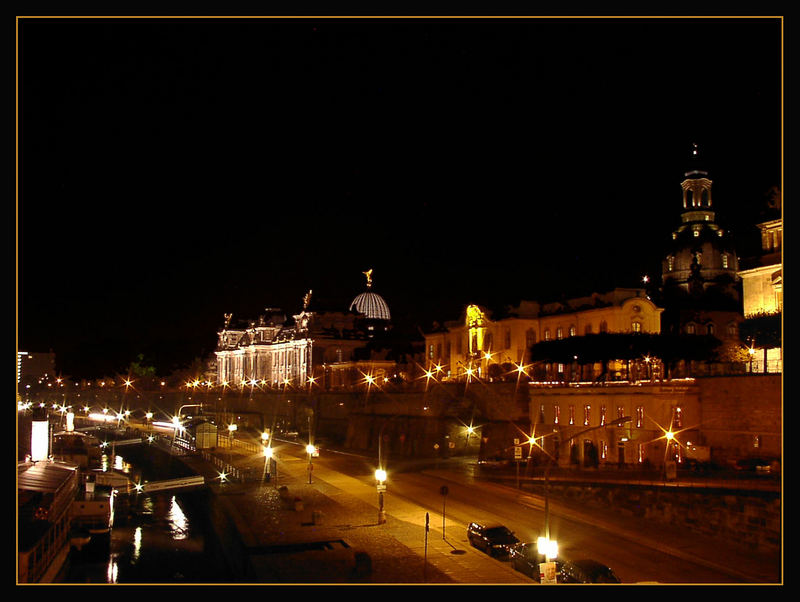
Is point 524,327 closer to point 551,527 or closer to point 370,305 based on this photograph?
point 551,527

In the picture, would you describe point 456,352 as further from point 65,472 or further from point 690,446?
point 65,472

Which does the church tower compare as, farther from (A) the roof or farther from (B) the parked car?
(A) the roof

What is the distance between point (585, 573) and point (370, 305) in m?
122

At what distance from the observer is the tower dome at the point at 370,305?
482 ft

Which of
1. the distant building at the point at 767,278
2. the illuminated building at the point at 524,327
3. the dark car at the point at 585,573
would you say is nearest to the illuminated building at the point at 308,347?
the illuminated building at the point at 524,327

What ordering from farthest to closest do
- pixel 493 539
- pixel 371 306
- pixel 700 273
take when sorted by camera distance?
pixel 371 306 → pixel 700 273 → pixel 493 539

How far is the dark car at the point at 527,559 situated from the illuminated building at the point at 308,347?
74324 millimetres

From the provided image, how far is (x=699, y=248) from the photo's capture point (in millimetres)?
86250

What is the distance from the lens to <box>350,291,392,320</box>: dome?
14688 cm

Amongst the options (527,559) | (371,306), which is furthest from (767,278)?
(371,306)

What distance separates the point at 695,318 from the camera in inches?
2822

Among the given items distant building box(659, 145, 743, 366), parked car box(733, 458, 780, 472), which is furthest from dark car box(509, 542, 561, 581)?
distant building box(659, 145, 743, 366)

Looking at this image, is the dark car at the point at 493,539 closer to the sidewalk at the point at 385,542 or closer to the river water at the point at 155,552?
the sidewalk at the point at 385,542

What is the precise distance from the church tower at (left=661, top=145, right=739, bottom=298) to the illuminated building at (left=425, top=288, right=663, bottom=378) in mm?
19808
